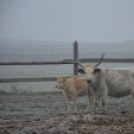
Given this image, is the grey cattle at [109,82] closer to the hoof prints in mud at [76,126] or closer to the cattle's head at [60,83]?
the cattle's head at [60,83]

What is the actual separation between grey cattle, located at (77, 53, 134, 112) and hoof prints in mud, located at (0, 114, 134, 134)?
2.51m

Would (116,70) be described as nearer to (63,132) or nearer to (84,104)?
(84,104)

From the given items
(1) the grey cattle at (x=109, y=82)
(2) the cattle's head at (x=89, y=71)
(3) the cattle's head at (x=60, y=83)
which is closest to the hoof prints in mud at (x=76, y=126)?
(2) the cattle's head at (x=89, y=71)

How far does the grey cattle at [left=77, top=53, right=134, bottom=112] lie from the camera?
10.7 m

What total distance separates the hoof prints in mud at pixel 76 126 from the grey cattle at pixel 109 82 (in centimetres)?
251

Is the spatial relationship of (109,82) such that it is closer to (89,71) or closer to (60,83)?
(89,71)

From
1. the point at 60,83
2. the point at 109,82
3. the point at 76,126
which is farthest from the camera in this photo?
the point at 60,83

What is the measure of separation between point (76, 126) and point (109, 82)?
3574 millimetres

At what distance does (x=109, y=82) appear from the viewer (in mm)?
10906

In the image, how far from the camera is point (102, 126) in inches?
297

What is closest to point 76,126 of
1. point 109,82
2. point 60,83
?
point 109,82

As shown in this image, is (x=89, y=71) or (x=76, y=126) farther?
(x=89, y=71)

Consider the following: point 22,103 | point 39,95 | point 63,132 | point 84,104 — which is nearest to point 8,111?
point 22,103

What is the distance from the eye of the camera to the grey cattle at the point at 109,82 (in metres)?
10.7
